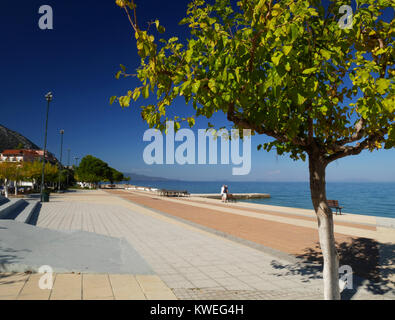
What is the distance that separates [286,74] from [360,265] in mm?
6127

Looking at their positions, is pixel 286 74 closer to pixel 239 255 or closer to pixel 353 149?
pixel 353 149

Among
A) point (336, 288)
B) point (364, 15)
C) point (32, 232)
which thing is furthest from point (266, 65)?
point (32, 232)

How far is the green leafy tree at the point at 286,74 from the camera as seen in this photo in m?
2.92

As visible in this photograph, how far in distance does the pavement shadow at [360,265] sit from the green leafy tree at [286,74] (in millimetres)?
1827

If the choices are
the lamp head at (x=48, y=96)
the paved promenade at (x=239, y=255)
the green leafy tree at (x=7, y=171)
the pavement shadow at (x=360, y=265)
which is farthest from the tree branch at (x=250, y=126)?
the green leafy tree at (x=7, y=171)

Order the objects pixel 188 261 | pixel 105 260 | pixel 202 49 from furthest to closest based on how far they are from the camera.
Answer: pixel 188 261
pixel 105 260
pixel 202 49

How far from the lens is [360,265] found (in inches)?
264

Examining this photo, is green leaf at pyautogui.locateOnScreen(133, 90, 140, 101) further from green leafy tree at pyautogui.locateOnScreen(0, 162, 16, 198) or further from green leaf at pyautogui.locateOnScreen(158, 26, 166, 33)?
green leafy tree at pyautogui.locateOnScreen(0, 162, 16, 198)

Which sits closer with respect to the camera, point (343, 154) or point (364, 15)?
point (364, 15)

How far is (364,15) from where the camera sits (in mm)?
3379

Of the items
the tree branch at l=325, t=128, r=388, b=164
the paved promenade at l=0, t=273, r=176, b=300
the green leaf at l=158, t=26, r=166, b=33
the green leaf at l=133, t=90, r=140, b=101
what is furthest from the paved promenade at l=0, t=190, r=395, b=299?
the green leaf at l=158, t=26, r=166, b=33

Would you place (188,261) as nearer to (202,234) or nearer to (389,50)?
(202,234)

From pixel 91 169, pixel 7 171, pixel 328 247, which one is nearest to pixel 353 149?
pixel 328 247

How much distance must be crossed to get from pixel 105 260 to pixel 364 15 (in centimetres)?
678
